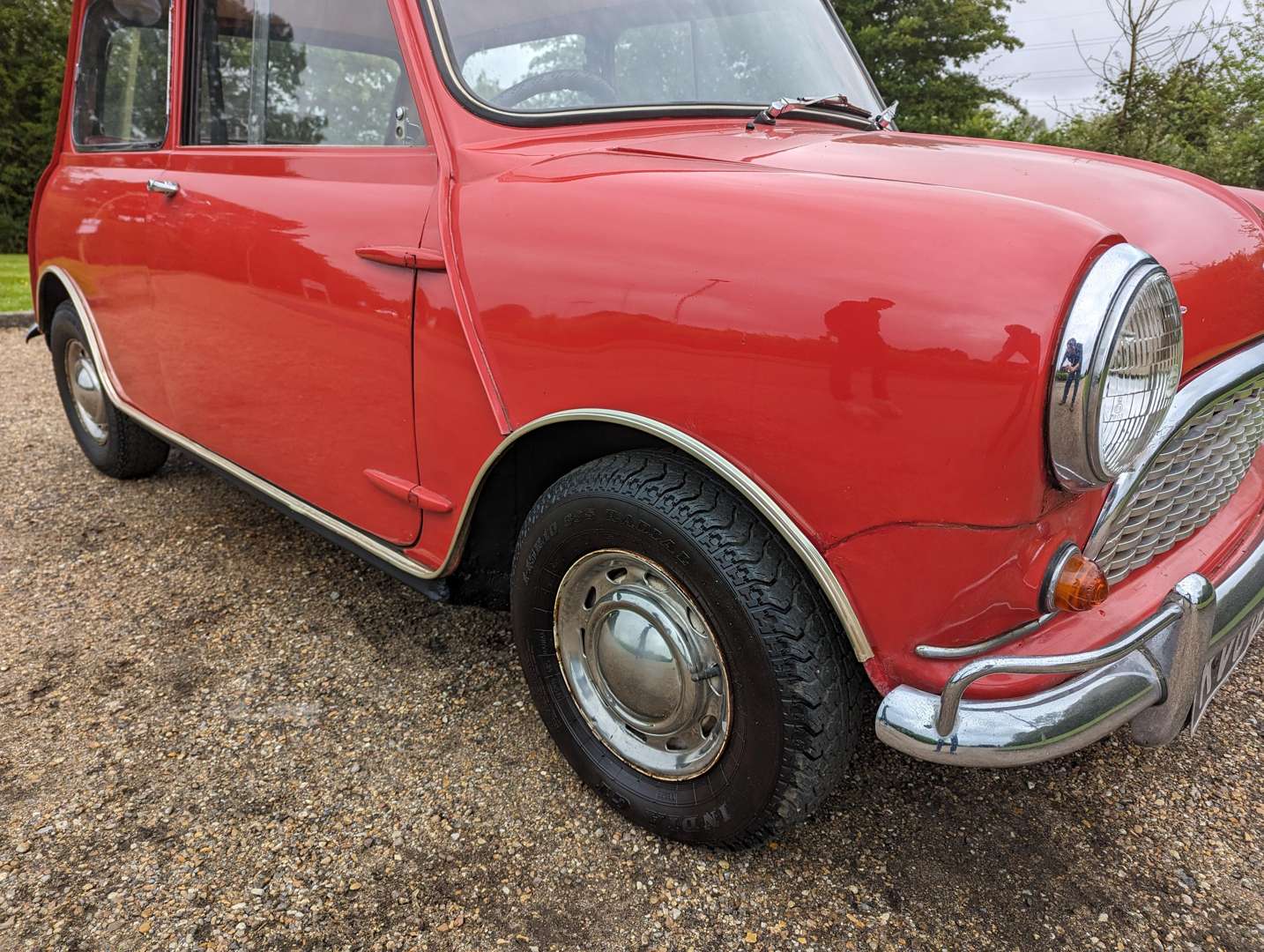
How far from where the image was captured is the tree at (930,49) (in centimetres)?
1552

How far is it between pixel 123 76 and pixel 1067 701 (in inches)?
→ 136

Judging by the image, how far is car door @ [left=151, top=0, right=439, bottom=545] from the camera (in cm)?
196

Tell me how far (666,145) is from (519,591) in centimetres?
98

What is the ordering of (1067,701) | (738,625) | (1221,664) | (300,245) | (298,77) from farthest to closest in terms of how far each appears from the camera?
1. (298,77)
2. (300,245)
3. (1221,664)
4. (738,625)
5. (1067,701)

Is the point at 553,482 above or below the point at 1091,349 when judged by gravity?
below

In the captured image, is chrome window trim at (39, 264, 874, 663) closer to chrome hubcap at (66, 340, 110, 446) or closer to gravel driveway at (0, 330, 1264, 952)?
gravel driveway at (0, 330, 1264, 952)

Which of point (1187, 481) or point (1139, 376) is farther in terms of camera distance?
point (1187, 481)

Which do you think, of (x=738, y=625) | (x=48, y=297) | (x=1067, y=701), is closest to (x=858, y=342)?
(x=738, y=625)

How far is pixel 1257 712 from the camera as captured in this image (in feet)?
7.39

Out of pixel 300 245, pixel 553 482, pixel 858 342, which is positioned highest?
pixel 858 342

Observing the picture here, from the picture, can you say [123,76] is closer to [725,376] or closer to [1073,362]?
[725,376]

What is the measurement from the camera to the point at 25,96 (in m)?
15.5

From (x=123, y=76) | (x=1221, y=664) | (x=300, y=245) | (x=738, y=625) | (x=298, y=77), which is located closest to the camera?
(x=738, y=625)

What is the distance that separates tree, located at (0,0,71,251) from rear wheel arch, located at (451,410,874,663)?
17.4 m
